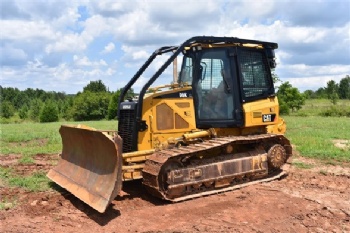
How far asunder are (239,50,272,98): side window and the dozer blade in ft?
11.3

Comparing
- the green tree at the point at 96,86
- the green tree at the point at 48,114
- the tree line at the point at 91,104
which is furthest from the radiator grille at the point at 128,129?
the green tree at the point at 96,86

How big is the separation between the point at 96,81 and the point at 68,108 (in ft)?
46.0

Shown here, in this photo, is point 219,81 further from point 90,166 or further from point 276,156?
point 90,166

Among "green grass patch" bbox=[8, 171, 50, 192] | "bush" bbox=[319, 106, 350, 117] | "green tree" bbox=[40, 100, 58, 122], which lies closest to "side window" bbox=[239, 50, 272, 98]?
A: "green grass patch" bbox=[8, 171, 50, 192]

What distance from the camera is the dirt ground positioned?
6.08 metres

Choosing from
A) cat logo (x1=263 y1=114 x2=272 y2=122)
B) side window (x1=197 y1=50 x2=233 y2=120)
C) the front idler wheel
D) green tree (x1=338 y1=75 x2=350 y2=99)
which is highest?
green tree (x1=338 y1=75 x2=350 y2=99)

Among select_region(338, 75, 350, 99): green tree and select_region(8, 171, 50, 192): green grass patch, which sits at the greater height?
select_region(338, 75, 350, 99): green tree

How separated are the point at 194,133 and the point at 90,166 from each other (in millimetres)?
2205

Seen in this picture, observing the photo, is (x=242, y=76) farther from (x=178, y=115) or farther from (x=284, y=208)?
(x=284, y=208)

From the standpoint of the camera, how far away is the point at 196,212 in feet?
21.7

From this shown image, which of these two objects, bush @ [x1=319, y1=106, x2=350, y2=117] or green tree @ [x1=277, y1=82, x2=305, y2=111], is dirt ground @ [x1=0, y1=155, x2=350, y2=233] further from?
green tree @ [x1=277, y1=82, x2=305, y2=111]

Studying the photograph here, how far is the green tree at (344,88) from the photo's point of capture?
90.6 m

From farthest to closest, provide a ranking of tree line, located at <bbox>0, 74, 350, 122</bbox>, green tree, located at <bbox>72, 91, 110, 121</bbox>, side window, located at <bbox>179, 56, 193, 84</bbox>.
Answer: green tree, located at <bbox>72, 91, 110, 121</bbox>
tree line, located at <bbox>0, 74, 350, 122</bbox>
side window, located at <bbox>179, 56, 193, 84</bbox>

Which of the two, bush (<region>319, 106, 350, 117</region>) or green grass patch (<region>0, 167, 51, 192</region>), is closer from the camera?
green grass patch (<region>0, 167, 51, 192</region>)
